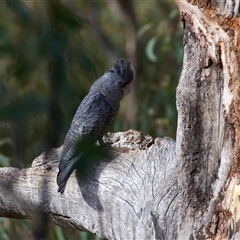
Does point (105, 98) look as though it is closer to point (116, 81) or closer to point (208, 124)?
point (116, 81)

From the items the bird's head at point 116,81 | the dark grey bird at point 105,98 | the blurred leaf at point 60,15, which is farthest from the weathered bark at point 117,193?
the blurred leaf at point 60,15

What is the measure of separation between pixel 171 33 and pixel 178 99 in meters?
2.26

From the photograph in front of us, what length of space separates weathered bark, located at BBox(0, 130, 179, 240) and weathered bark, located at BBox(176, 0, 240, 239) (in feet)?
0.27

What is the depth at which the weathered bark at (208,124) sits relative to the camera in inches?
46.1

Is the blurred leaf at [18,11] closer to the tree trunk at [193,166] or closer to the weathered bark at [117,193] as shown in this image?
the tree trunk at [193,166]

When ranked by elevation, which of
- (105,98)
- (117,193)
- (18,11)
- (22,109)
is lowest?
(22,109)

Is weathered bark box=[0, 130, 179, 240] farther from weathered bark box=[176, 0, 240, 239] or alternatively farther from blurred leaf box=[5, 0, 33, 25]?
blurred leaf box=[5, 0, 33, 25]

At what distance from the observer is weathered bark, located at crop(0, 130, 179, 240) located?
136 centimetres

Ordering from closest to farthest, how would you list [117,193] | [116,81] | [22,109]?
[22,109], [117,193], [116,81]

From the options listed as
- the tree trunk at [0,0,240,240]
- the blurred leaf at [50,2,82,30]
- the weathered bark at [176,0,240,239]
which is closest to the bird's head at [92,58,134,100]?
the tree trunk at [0,0,240,240]

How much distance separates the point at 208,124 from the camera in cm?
125

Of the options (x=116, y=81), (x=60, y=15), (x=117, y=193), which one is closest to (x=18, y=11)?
(x=60, y=15)

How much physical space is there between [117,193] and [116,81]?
570 millimetres

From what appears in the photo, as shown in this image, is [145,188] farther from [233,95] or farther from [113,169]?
[233,95]
